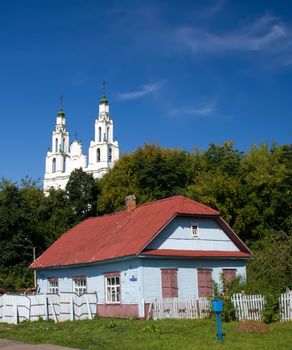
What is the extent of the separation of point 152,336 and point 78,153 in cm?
8937

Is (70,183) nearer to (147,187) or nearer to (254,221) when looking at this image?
(147,187)

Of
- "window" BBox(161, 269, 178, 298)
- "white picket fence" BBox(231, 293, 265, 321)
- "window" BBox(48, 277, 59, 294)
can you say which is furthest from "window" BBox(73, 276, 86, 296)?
"white picket fence" BBox(231, 293, 265, 321)

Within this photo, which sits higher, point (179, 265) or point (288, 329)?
point (179, 265)

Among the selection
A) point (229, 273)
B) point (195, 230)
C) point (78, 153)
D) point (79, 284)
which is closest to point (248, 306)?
point (229, 273)

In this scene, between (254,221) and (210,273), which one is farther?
(254,221)

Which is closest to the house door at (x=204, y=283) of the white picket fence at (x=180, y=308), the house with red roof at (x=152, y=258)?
the house with red roof at (x=152, y=258)

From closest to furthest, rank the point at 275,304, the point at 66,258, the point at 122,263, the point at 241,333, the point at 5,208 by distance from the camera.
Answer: the point at 241,333, the point at 275,304, the point at 122,263, the point at 66,258, the point at 5,208

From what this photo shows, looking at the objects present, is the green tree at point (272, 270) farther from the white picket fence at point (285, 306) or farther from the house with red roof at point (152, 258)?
the house with red roof at point (152, 258)

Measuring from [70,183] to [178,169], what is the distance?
14.4 m

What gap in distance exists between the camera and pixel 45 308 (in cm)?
2598

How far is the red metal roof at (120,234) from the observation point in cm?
2655

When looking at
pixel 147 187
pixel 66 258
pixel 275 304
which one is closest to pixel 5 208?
pixel 147 187

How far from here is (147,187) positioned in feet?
172

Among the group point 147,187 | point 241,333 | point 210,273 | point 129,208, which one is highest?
point 147,187
